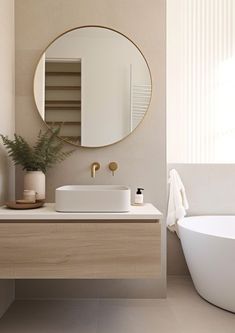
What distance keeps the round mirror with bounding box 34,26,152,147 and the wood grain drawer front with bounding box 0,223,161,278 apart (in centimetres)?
79

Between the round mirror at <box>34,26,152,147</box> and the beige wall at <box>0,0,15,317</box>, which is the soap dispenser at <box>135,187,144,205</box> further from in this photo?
the beige wall at <box>0,0,15,317</box>

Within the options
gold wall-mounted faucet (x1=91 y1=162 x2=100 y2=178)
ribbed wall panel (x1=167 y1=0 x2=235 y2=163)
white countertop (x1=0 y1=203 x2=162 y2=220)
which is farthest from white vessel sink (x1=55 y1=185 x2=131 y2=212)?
ribbed wall panel (x1=167 y1=0 x2=235 y2=163)

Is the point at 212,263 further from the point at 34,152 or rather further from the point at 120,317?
the point at 34,152

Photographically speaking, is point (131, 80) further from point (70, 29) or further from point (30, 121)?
point (30, 121)

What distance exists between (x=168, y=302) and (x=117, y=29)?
2047 millimetres

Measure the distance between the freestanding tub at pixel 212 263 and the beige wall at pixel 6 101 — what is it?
1289 millimetres

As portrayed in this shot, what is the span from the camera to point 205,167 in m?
2.58

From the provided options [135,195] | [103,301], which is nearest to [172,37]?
[135,195]

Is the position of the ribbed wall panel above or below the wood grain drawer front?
above

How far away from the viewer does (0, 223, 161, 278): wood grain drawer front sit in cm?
148

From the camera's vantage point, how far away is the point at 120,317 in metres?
1.86

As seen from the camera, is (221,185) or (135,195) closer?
(135,195)

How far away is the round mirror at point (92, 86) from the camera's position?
2062mm

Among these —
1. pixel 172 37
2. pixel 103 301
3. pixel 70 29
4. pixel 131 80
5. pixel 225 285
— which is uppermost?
pixel 172 37
